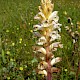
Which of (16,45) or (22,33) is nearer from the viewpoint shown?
(16,45)

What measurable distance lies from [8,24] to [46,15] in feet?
18.9

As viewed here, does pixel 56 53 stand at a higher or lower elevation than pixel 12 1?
lower

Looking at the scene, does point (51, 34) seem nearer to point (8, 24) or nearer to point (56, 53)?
point (56, 53)

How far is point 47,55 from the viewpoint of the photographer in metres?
2.00

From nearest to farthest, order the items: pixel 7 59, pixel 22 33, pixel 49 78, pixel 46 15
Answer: pixel 46 15, pixel 49 78, pixel 7 59, pixel 22 33

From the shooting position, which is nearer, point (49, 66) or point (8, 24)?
point (49, 66)

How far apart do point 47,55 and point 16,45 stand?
334 centimetres

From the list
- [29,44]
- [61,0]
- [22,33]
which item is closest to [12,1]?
[61,0]

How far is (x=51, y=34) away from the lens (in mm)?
1962

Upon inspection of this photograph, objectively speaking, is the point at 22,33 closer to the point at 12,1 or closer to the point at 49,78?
the point at 49,78

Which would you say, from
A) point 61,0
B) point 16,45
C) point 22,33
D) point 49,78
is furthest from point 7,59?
point 61,0

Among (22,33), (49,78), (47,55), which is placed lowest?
(49,78)

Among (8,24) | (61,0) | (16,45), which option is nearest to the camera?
(16,45)

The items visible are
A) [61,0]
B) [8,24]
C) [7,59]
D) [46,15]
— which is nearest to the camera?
[46,15]
